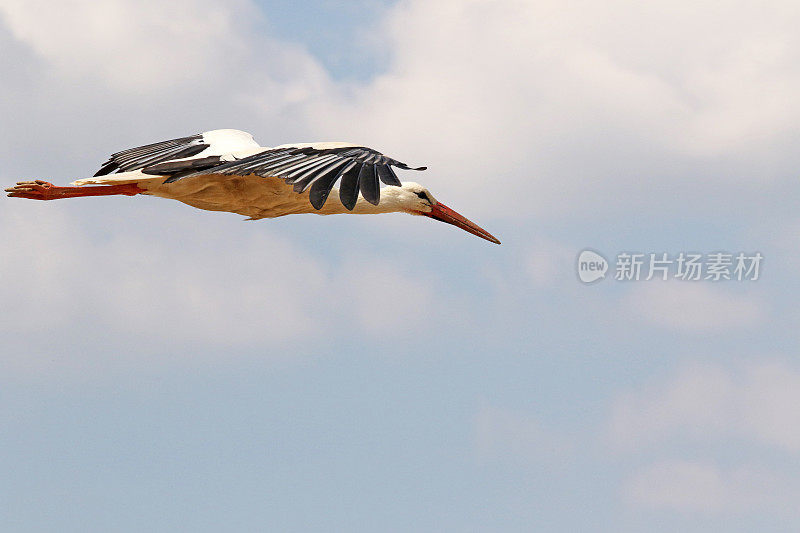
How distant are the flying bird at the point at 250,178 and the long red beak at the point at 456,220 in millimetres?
15

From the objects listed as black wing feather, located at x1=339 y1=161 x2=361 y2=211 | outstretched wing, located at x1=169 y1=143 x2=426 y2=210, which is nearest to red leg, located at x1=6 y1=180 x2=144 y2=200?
outstretched wing, located at x1=169 y1=143 x2=426 y2=210

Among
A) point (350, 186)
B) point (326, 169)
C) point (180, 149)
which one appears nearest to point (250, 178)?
point (180, 149)

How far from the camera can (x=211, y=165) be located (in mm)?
12234

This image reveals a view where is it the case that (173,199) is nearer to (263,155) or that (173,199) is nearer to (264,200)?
(264,200)

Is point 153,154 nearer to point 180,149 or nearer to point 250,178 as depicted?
point 180,149

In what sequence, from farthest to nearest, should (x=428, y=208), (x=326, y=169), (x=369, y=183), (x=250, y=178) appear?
(x=428, y=208), (x=250, y=178), (x=326, y=169), (x=369, y=183)

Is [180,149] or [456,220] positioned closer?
[180,149]

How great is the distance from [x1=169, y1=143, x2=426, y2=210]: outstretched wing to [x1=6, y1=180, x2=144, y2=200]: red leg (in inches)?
80.4

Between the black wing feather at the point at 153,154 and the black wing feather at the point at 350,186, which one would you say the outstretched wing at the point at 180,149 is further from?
the black wing feather at the point at 350,186

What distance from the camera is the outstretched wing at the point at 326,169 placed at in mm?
9695

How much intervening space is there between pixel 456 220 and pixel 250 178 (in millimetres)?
3559

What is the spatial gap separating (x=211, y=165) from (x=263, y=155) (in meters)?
1.04

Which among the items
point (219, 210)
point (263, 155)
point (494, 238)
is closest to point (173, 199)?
point (219, 210)

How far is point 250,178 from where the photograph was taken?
40.7 ft
